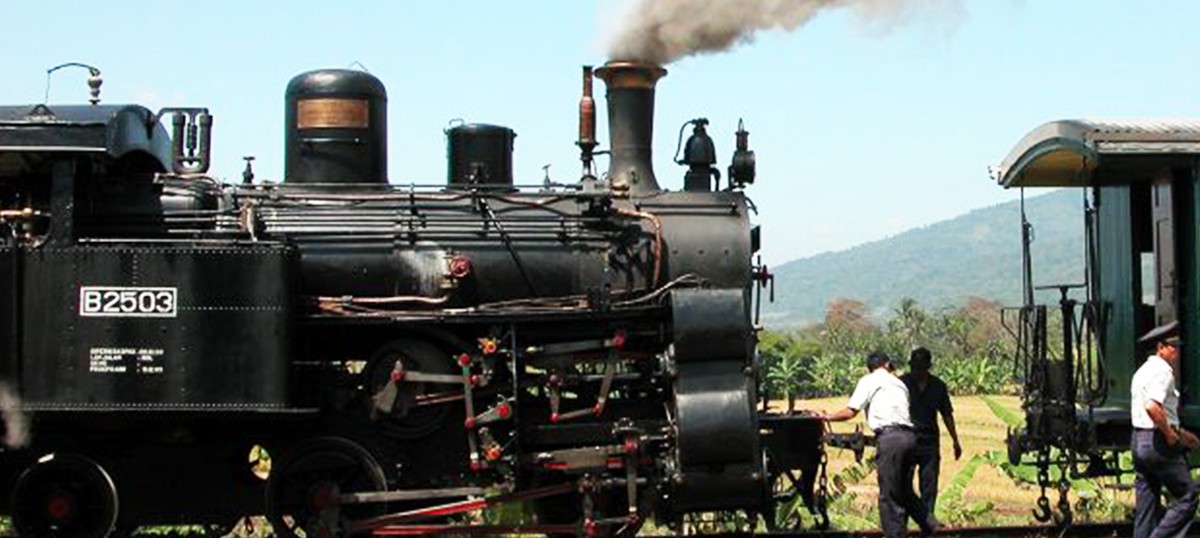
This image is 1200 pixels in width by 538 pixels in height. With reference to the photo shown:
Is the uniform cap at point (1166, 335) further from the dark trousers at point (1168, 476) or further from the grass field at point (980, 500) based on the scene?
the grass field at point (980, 500)

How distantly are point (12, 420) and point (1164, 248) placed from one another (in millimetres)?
8074

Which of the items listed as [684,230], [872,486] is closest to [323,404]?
[684,230]

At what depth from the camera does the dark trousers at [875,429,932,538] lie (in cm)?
1002

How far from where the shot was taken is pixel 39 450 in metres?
9.24

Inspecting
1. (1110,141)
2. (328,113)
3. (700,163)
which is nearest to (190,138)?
(328,113)

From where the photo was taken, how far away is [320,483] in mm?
9250

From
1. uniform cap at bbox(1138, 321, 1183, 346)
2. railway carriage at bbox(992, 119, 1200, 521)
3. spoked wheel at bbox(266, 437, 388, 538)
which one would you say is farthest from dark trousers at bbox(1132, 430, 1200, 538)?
spoked wheel at bbox(266, 437, 388, 538)

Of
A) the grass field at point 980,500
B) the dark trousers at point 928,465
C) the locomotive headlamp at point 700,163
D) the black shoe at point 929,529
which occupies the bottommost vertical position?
the grass field at point 980,500

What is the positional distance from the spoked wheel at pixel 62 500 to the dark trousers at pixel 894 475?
5.02m

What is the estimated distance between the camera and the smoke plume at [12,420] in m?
8.82

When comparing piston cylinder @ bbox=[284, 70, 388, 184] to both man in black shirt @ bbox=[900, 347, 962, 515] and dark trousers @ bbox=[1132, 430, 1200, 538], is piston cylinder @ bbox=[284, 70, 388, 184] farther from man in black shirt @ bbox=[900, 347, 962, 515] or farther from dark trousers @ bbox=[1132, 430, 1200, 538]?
dark trousers @ bbox=[1132, 430, 1200, 538]

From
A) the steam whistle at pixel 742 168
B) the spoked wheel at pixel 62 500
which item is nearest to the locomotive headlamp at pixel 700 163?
the steam whistle at pixel 742 168

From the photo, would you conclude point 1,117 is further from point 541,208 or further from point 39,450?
point 541,208

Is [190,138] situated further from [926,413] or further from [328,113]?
[926,413]
